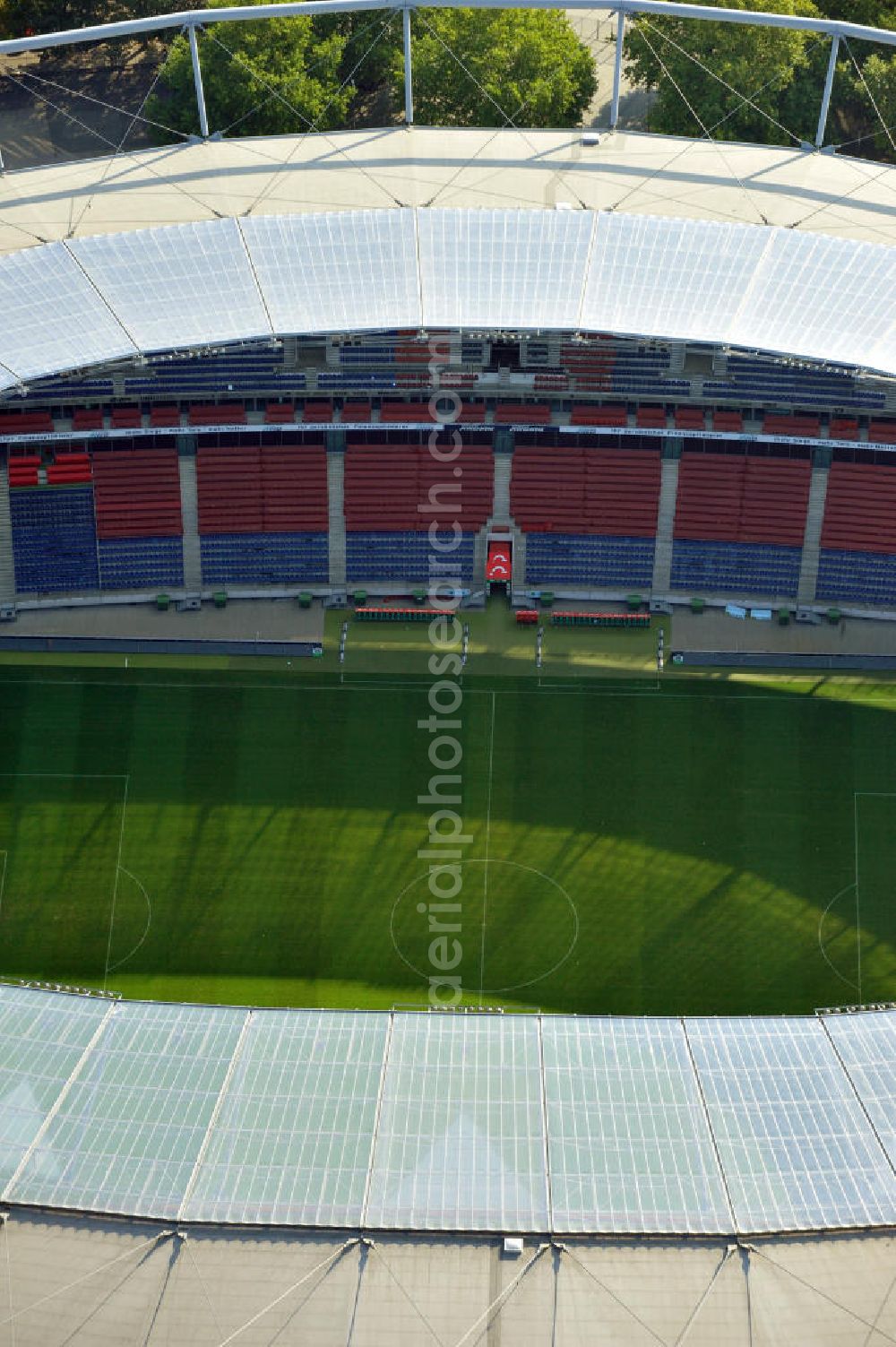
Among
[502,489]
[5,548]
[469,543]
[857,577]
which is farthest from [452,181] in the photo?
[5,548]

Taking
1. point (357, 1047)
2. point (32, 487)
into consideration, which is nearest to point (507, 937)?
point (357, 1047)

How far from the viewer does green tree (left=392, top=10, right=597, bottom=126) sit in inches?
2473

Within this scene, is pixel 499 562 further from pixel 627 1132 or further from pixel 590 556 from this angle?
pixel 627 1132

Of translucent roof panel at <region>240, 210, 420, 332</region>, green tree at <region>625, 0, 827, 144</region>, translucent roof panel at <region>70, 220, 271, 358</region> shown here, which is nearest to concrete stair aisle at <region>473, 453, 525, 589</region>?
translucent roof panel at <region>240, 210, 420, 332</region>

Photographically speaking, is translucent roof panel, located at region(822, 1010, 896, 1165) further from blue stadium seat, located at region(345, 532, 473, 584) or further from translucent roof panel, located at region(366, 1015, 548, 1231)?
blue stadium seat, located at region(345, 532, 473, 584)

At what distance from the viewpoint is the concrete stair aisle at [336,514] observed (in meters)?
58.2

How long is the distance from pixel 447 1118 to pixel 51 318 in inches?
1107

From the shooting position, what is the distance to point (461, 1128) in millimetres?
40969

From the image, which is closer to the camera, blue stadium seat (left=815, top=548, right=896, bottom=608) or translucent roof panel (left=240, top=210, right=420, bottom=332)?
translucent roof panel (left=240, top=210, right=420, bottom=332)

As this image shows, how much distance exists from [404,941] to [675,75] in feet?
121

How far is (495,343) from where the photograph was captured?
57031 millimetres

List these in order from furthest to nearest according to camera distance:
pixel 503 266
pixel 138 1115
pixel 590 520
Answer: pixel 590 520 → pixel 503 266 → pixel 138 1115

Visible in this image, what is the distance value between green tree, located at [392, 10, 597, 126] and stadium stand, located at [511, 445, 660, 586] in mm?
15355

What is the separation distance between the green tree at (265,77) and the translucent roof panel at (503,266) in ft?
41.5
